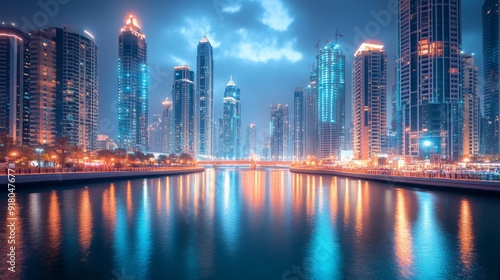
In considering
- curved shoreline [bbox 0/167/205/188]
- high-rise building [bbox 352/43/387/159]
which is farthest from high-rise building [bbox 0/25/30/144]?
high-rise building [bbox 352/43/387/159]

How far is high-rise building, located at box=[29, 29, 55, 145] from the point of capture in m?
138

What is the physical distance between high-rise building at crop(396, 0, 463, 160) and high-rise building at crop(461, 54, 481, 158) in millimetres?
11596

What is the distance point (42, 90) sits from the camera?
13862 centimetres

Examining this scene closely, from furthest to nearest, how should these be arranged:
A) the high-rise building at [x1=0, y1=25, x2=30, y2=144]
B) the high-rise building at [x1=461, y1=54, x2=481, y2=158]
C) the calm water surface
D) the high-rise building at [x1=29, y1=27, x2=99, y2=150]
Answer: the high-rise building at [x1=461, y1=54, x2=481, y2=158] → the high-rise building at [x1=29, y1=27, x2=99, y2=150] → the high-rise building at [x1=0, y1=25, x2=30, y2=144] → the calm water surface

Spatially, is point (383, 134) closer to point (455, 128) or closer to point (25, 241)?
point (455, 128)

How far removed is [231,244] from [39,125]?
155m

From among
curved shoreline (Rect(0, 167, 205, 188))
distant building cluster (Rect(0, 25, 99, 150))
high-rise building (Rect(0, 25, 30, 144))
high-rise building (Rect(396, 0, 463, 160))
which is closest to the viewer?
curved shoreline (Rect(0, 167, 205, 188))

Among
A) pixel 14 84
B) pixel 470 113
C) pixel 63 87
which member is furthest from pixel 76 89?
pixel 470 113

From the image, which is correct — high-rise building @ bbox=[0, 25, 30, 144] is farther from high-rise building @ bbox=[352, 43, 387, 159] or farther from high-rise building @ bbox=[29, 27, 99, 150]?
high-rise building @ bbox=[352, 43, 387, 159]

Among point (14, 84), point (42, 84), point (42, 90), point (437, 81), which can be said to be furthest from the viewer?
point (42, 84)

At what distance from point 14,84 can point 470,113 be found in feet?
754

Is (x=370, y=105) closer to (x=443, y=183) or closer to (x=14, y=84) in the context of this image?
(x=443, y=183)

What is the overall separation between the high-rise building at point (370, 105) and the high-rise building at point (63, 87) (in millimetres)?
148754

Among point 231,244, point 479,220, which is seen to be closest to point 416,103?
point 479,220
